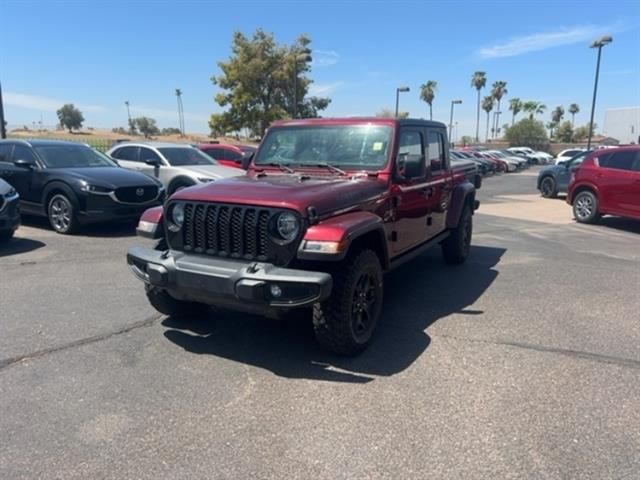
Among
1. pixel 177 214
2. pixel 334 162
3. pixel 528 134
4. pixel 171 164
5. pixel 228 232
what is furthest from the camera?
pixel 528 134

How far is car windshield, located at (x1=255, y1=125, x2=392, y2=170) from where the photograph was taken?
4.89 meters

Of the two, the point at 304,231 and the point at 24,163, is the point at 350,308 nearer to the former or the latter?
the point at 304,231

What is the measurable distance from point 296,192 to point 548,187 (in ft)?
52.8

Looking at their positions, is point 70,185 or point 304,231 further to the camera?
point 70,185

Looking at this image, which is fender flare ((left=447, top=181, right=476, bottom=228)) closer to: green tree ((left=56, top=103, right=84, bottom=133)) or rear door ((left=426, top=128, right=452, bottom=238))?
rear door ((left=426, top=128, right=452, bottom=238))

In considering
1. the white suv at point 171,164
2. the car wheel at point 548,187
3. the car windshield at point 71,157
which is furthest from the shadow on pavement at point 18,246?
the car wheel at point 548,187

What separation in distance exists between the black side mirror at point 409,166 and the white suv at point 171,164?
246 inches

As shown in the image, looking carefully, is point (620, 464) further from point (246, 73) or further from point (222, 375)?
point (246, 73)

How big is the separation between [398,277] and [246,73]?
35.3 metres

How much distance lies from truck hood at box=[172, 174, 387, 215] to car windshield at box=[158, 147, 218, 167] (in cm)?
724

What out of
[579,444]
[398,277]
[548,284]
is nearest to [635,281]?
[548,284]

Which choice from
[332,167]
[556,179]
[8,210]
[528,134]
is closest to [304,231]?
[332,167]

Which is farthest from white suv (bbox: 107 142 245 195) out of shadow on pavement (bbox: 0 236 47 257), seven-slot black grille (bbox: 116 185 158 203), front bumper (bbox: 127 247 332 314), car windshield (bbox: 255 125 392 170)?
front bumper (bbox: 127 247 332 314)

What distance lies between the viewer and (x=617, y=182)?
10836 mm
